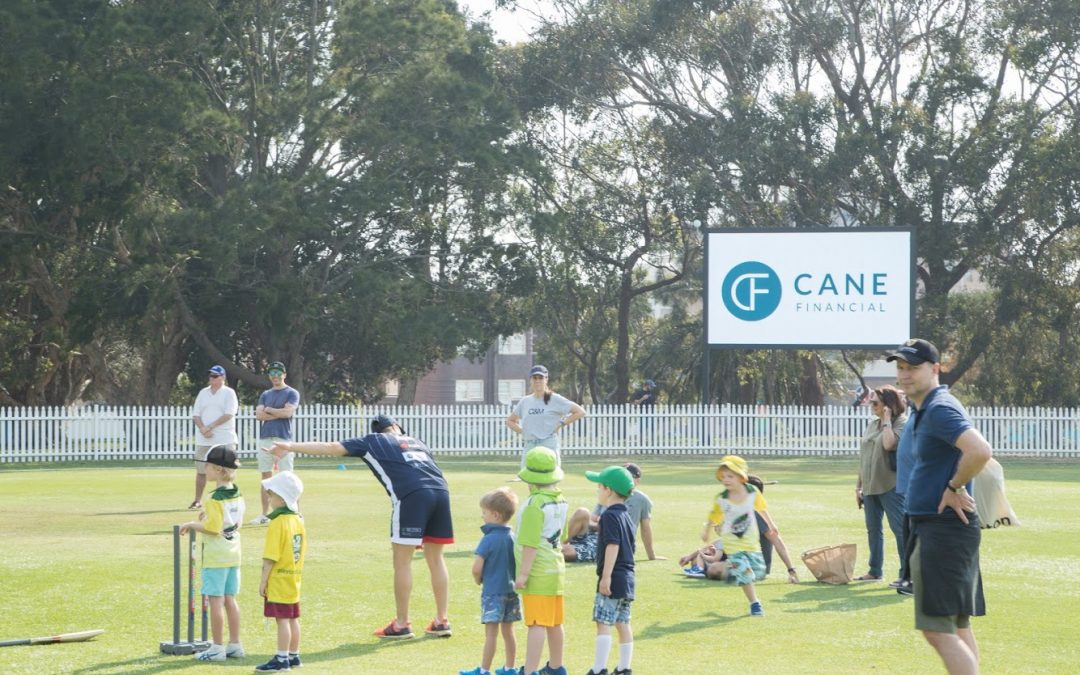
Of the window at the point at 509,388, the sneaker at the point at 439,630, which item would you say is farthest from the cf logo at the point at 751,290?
the window at the point at 509,388

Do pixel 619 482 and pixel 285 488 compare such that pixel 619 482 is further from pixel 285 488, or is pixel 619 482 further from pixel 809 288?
pixel 809 288

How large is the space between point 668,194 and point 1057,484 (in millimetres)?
24296

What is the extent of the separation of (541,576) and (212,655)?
2296mm

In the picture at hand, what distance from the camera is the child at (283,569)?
8.41 metres

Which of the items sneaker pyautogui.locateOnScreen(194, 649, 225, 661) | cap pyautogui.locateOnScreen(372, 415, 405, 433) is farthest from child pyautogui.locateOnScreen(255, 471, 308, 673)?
cap pyautogui.locateOnScreen(372, 415, 405, 433)

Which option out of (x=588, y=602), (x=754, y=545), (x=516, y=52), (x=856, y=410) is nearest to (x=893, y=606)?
(x=754, y=545)

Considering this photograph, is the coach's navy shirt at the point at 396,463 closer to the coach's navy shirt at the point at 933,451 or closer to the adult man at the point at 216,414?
the coach's navy shirt at the point at 933,451

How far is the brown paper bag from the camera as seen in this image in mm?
12258

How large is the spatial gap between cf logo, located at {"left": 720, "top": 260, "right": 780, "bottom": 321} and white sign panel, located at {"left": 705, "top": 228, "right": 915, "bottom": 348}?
3 cm

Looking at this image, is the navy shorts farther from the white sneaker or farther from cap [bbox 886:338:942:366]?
cap [bbox 886:338:942:366]

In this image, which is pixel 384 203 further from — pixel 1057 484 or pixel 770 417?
pixel 1057 484

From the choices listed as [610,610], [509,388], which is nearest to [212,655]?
[610,610]

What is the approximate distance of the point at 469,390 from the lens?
89500mm

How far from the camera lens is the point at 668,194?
48.3 metres
